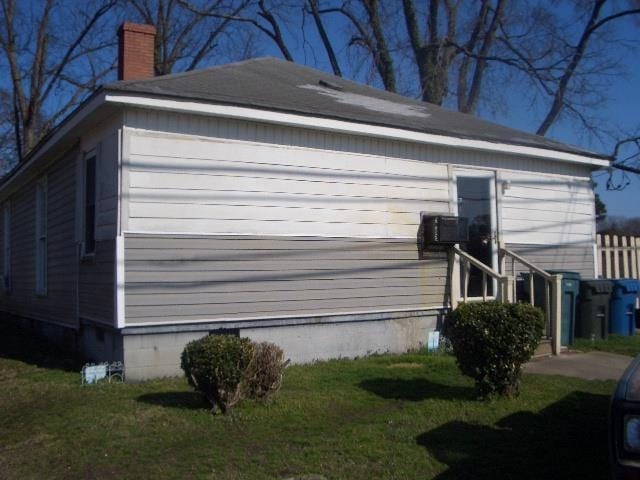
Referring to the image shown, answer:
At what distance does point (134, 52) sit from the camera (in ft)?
36.1

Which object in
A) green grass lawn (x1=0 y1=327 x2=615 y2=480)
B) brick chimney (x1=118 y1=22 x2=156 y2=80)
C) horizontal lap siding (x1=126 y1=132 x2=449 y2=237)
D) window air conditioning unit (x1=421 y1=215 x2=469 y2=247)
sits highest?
brick chimney (x1=118 y1=22 x2=156 y2=80)

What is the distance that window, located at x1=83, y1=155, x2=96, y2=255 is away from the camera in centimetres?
999

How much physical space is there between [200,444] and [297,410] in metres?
1.23

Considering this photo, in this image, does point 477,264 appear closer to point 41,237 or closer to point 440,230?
point 440,230

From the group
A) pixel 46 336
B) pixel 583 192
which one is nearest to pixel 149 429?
pixel 46 336

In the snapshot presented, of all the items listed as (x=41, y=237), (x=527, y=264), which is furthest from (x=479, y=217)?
(x=41, y=237)

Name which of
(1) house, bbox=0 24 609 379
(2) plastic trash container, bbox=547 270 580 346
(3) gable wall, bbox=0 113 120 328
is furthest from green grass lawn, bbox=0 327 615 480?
(2) plastic trash container, bbox=547 270 580 346

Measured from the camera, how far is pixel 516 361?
22.5ft

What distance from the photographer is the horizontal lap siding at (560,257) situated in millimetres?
12281

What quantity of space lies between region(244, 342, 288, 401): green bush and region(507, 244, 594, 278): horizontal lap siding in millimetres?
6237

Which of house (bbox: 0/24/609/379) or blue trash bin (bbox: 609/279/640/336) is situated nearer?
house (bbox: 0/24/609/379)

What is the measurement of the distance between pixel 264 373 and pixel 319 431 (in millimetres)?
933

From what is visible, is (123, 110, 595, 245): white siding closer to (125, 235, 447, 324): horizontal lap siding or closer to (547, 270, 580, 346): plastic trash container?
(125, 235, 447, 324): horizontal lap siding

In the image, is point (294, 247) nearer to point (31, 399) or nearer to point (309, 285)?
point (309, 285)
